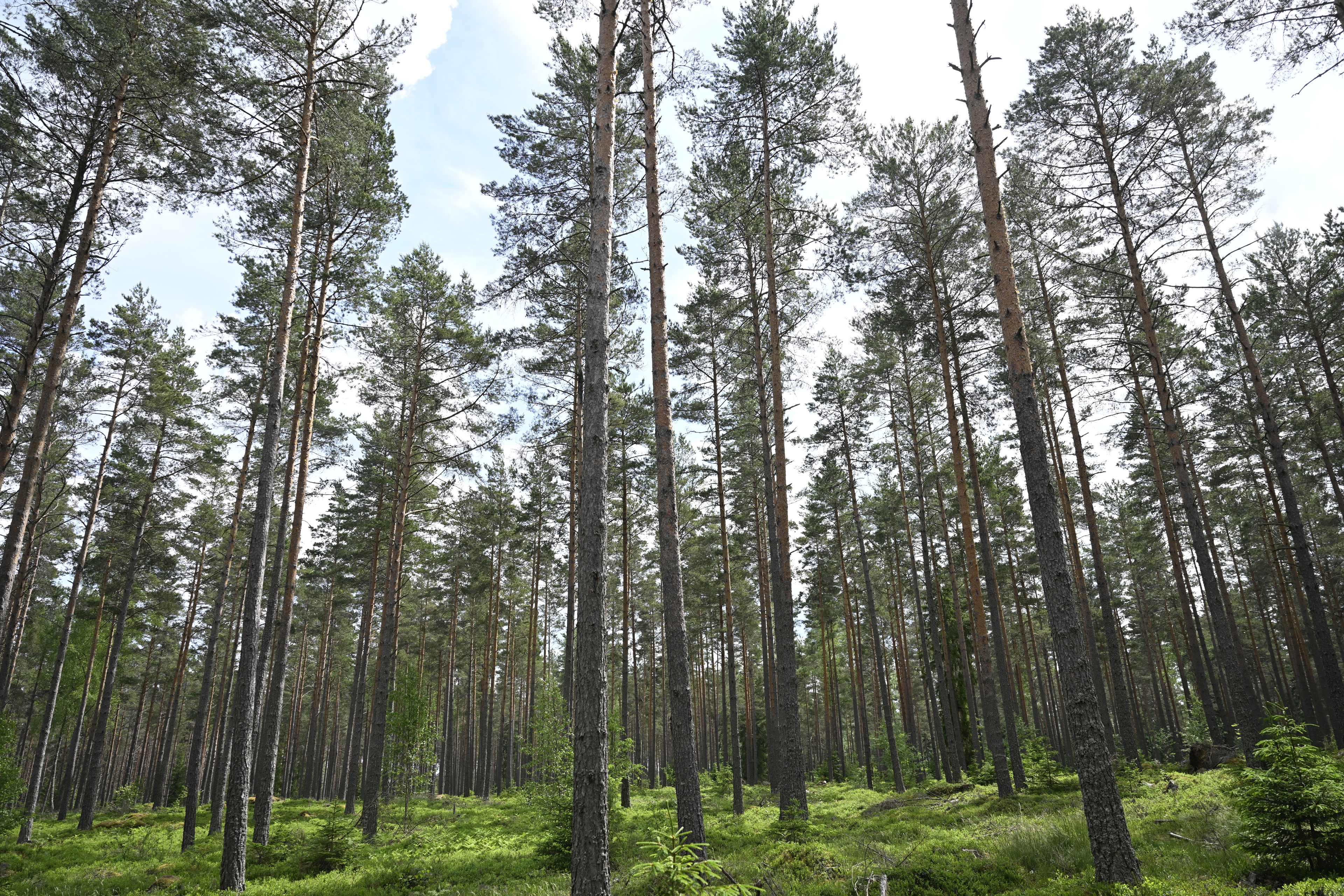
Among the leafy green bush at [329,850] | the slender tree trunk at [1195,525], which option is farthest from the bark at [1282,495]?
the leafy green bush at [329,850]

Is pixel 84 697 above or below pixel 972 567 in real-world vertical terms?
below

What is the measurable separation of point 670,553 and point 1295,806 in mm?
7045

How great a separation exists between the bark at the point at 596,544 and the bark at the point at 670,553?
75 cm

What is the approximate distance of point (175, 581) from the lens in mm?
25984

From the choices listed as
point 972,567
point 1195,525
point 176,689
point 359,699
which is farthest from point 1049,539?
point 176,689

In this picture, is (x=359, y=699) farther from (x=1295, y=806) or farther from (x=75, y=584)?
(x=1295, y=806)

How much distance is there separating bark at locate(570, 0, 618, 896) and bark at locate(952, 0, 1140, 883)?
4839 mm

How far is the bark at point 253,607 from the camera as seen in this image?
9.82m

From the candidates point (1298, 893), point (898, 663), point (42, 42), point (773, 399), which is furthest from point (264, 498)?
point (898, 663)

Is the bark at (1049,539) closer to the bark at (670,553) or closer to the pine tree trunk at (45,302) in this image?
the bark at (670,553)

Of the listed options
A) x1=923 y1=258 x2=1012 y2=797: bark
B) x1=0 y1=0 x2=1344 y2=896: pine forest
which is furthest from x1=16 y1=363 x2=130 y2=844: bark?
x1=923 y1=258 x2=1012 y2=797: bark

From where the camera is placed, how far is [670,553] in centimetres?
894

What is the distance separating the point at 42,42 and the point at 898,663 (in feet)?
115

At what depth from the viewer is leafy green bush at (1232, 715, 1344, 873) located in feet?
18.7
